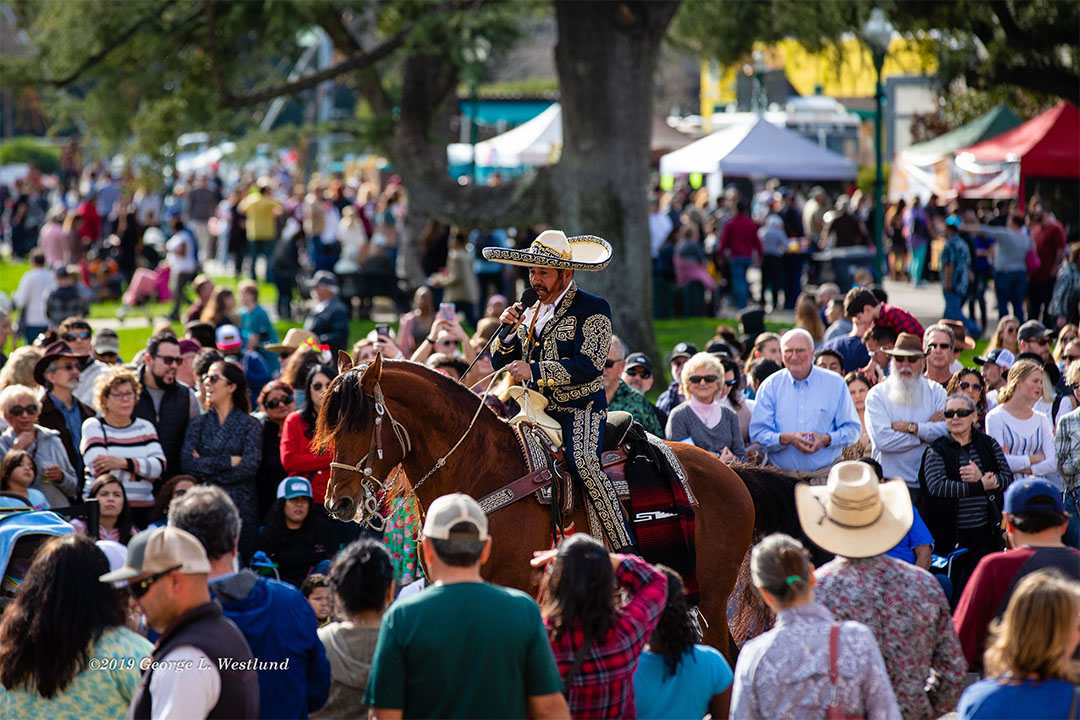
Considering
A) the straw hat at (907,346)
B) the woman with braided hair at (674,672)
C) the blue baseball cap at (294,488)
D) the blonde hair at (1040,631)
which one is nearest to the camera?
the blonde hair at (1040,631)

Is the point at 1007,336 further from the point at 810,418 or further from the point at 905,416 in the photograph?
the point at 810,418

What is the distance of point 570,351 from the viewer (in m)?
7.30

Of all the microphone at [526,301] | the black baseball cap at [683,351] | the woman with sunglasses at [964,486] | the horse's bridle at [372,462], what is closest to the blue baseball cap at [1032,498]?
the microphone at [526,301]

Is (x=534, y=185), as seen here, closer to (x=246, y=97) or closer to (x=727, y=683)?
(x=246, y=97)

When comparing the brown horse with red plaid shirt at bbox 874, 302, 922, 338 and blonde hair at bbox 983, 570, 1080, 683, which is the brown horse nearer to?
blonde hair at bbox 983, 570, 1080, 683

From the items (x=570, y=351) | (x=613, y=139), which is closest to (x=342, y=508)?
(x=570, y=351)

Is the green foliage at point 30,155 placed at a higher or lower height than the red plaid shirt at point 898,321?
higher

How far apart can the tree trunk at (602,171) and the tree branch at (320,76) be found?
327 cm

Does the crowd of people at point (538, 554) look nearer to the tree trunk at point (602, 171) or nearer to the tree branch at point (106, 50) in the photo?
the tree trunk at point (602, 171)

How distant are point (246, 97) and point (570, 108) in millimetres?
5416

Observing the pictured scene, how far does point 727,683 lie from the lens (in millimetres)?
5219

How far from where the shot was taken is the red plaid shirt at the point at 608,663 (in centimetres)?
485

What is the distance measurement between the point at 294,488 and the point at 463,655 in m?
4.32

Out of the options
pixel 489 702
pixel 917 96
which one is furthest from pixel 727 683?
pixel 917 96
